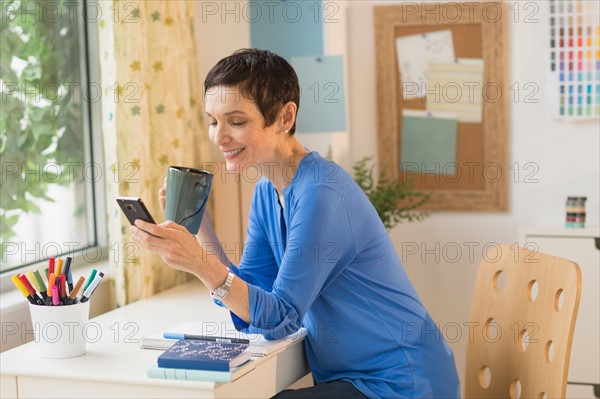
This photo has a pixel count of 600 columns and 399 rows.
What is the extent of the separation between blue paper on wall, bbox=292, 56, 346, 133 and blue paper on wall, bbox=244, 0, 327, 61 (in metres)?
0.05

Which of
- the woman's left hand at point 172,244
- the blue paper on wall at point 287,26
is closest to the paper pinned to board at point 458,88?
the blue paper on wall at point 287,26

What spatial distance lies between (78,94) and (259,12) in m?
0.71

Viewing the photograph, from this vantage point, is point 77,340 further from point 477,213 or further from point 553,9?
point 553,9

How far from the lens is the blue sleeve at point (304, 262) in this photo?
1.58 metres

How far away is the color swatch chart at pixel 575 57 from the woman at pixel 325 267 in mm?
1327

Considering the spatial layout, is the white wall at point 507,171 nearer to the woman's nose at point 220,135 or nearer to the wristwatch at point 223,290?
the woman's nose at point 220,135

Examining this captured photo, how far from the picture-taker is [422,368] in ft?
5.61

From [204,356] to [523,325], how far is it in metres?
0.72

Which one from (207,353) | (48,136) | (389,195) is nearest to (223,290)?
(207,353)

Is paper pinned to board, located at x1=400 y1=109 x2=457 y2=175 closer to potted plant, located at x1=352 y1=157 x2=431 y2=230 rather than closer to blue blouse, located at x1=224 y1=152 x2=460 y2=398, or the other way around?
potted plant, located at x1=352 y1=157 x2=431 y2=230

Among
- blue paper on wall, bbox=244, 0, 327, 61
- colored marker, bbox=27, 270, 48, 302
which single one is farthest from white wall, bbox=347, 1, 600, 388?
colored marker, bbox=27, 270, 48, 302

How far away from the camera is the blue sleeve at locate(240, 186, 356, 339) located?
1.58m

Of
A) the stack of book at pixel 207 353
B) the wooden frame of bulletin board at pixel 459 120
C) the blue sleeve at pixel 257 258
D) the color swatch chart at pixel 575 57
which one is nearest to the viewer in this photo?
the stack of book at pixel 207 353

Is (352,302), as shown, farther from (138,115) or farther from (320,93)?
(320,93)
